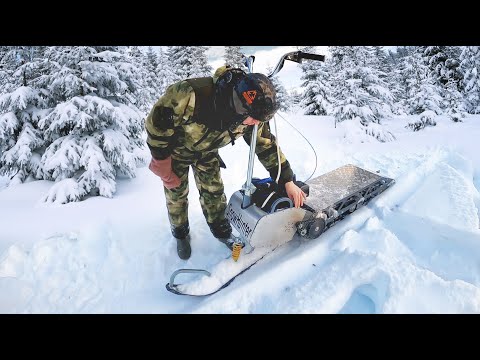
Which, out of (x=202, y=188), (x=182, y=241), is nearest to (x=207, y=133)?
(x=202, y=188)

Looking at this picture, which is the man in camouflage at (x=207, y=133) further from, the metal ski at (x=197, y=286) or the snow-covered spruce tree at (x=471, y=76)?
the snow-covered spruce tree at (x=471, y=76)

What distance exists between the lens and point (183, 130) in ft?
9.39

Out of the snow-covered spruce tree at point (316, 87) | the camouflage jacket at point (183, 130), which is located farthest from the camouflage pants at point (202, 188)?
the snow-covered spruce tree at point (316, 87)

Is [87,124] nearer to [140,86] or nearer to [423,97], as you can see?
[140,86]

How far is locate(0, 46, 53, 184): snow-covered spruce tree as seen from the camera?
339 inches

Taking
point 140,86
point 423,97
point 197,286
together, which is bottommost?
point 197,286

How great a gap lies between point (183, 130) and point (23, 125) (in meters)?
8.93

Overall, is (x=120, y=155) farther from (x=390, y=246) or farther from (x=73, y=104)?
(x=390, y=246)

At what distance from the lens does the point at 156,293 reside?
308 cm

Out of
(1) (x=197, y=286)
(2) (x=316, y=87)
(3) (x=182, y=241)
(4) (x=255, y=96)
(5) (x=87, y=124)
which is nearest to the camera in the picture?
(4) (x=255, y=96)

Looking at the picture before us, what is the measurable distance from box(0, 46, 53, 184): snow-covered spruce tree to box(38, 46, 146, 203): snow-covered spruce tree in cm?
154

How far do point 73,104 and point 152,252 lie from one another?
17.6 ft

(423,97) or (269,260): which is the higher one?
(423,97)

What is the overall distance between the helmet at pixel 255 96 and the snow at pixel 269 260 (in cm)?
172
